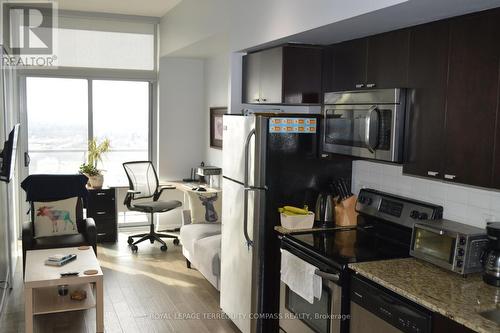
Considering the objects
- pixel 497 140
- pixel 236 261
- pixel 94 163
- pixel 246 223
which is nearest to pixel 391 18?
pixel 497 140

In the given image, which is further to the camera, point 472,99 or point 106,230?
point 106,230

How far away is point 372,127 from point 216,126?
4160 millimetres

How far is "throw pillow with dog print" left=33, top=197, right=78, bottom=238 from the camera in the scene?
5.51m

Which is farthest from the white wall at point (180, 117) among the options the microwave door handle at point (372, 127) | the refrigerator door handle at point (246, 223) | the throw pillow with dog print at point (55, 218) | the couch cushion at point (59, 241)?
the microwave door handle at point (372, 127)

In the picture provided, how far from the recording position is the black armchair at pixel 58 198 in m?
5.24

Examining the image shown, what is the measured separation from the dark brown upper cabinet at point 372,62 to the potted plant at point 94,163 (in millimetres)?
4096

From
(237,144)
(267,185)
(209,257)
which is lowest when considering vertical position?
(209,257)

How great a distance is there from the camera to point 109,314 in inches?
179

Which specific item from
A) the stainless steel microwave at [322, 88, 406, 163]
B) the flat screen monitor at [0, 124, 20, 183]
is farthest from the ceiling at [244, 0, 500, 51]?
the flat screen monitor at [0, 124, 20, 183]

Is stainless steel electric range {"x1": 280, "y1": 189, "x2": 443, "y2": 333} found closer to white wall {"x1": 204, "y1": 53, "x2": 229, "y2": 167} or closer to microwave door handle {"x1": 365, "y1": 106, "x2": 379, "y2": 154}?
microwave door handle {"x1": 365, "y1": 106, "x2": 379, "y2": 154}

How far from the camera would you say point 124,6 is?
6730 mm

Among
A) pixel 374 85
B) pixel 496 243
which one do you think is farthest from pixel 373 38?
pixel 496 243

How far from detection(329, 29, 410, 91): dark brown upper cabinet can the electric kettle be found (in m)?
0.81

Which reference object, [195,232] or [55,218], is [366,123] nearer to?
[195,232]
